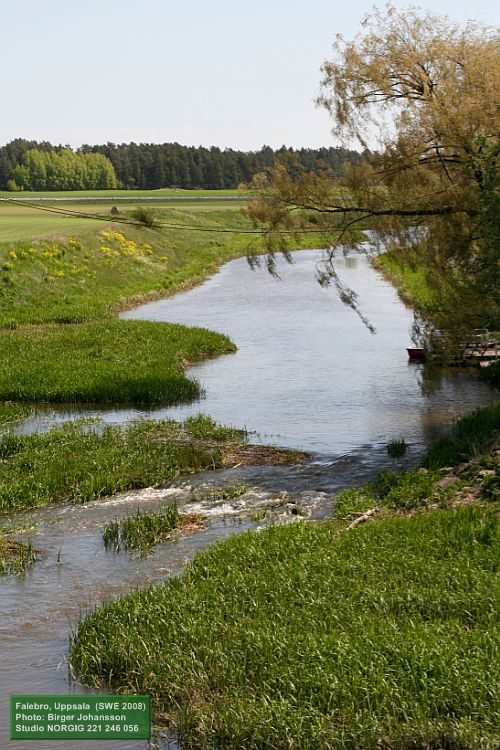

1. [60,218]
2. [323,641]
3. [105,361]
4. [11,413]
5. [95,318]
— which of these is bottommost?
[11,413]

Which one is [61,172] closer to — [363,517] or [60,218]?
[60,218]

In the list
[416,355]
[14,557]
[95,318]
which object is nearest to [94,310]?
[95,318]

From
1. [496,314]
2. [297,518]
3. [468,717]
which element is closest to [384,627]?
[468,717]

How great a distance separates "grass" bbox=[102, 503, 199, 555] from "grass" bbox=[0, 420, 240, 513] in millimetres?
2086

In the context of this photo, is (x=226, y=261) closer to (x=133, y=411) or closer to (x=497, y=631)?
(x=133, y=411)

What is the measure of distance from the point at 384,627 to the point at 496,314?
41.1 ft

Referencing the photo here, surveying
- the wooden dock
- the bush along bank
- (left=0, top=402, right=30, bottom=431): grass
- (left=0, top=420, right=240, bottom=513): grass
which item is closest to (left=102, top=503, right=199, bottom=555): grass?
the bush along bank

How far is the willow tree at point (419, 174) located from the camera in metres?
22.4

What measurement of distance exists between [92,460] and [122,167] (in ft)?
534

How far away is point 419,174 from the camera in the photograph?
23844 millimetres

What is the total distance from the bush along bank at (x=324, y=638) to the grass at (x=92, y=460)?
181 inches

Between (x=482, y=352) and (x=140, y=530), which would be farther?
(x=482, y=352)

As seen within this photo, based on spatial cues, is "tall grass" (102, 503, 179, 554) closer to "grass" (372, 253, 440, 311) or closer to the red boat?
"grass" (372, 253, 440, 311)

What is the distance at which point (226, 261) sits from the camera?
7612 cm
